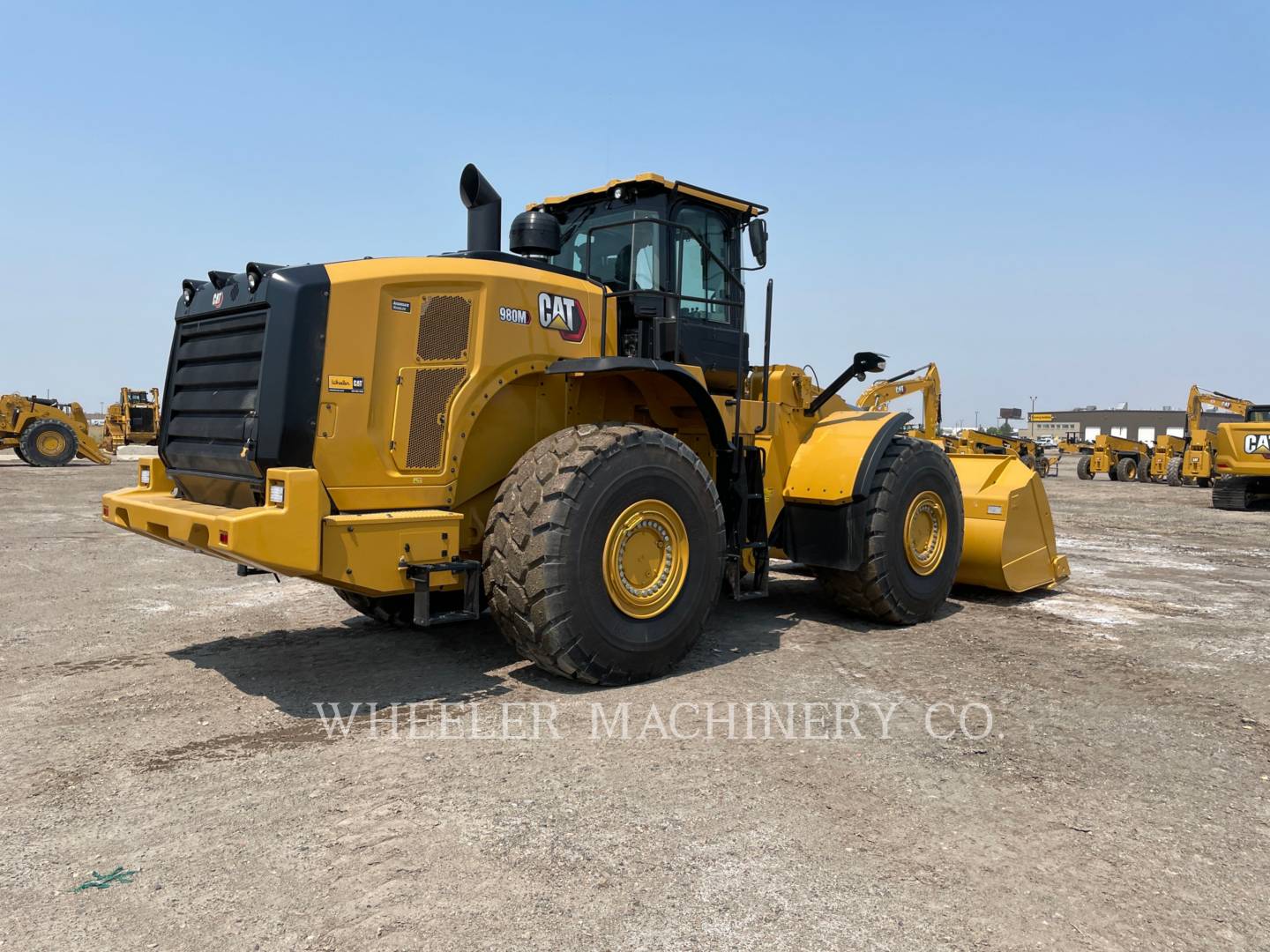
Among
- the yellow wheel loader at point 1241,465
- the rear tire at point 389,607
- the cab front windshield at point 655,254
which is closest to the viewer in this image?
the cab front windshield at point 655,254

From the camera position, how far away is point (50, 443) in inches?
1126

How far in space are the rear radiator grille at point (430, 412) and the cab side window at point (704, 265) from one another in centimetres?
195

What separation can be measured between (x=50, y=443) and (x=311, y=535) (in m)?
29.8

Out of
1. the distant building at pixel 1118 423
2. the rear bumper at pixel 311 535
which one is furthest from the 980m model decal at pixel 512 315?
the distant building at pixel 1118 423

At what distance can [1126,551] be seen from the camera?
1167 cm

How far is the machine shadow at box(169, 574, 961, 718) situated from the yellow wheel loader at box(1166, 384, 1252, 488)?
24.9m

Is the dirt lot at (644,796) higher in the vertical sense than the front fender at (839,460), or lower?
lower

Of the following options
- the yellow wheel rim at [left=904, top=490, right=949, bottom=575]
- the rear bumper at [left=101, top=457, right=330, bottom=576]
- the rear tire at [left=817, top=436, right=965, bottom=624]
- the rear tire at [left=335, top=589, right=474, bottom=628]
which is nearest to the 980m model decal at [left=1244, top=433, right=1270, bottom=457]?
the rear tire at [left=817, top=436, right=965, bottom=624]

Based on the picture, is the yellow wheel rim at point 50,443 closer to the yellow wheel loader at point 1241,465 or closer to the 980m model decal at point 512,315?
the 980m model decal at point 512,315

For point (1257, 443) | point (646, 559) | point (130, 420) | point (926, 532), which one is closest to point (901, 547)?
point (926, 532)

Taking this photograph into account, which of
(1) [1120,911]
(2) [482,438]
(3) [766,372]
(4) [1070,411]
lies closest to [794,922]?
(1) [1120,911]

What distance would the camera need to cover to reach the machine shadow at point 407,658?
485cm

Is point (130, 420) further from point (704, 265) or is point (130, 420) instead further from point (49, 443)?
point (704, 265)

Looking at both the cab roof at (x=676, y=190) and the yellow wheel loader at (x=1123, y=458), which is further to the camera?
the yellow wheel loader at (x=1123, y=458)
